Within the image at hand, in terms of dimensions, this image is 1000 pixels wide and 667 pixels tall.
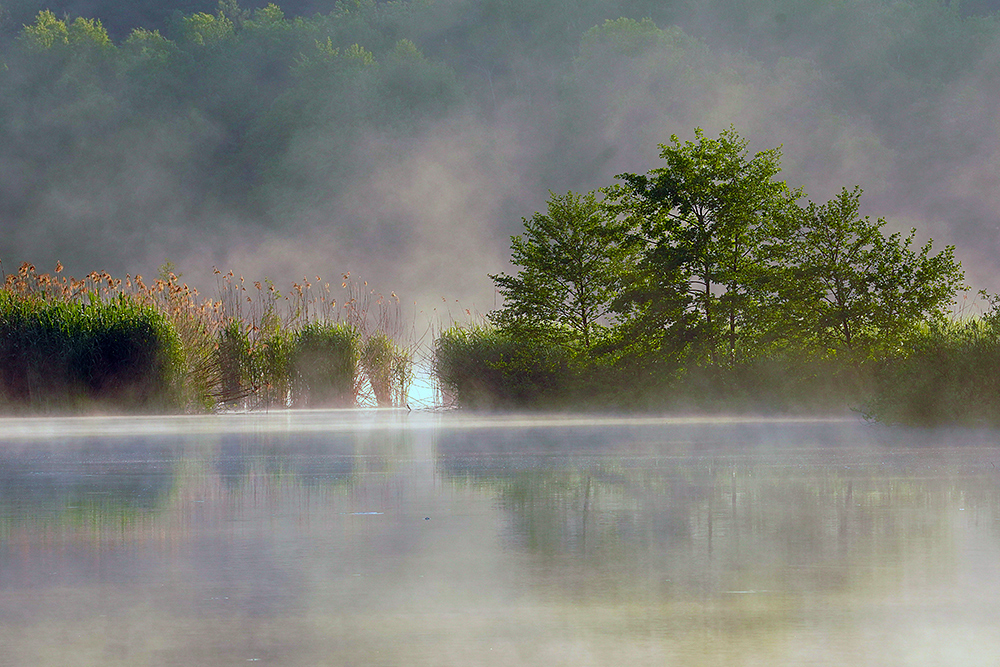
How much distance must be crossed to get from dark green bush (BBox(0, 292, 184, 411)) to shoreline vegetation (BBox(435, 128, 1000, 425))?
17.3 ft

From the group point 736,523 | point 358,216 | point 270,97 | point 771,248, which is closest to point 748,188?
point 771,248

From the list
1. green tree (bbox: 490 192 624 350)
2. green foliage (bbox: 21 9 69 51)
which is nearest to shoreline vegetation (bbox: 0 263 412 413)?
green tree (bbox: 490 192 624 350)

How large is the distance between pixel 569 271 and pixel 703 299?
2567mm

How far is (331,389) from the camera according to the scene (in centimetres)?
2291

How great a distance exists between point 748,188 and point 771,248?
1.36 m

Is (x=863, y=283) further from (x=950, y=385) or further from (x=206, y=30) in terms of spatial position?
(x=206, y=30)

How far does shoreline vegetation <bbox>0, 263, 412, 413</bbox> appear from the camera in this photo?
63.2 ft

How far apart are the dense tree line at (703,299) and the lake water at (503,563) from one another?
40.8ft

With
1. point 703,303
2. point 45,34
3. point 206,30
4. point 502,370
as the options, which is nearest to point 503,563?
point 502,370

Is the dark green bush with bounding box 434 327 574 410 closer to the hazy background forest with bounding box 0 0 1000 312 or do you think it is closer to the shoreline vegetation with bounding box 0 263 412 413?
the shoreline vegetation with bounding box 0 263 412 413

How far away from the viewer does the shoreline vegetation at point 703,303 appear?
2103 cm

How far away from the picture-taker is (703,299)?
73.6 ft

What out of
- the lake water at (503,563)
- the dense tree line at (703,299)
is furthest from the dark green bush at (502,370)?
the lake water at (503,563)

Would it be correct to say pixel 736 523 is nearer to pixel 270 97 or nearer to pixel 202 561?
pixel 202 561
